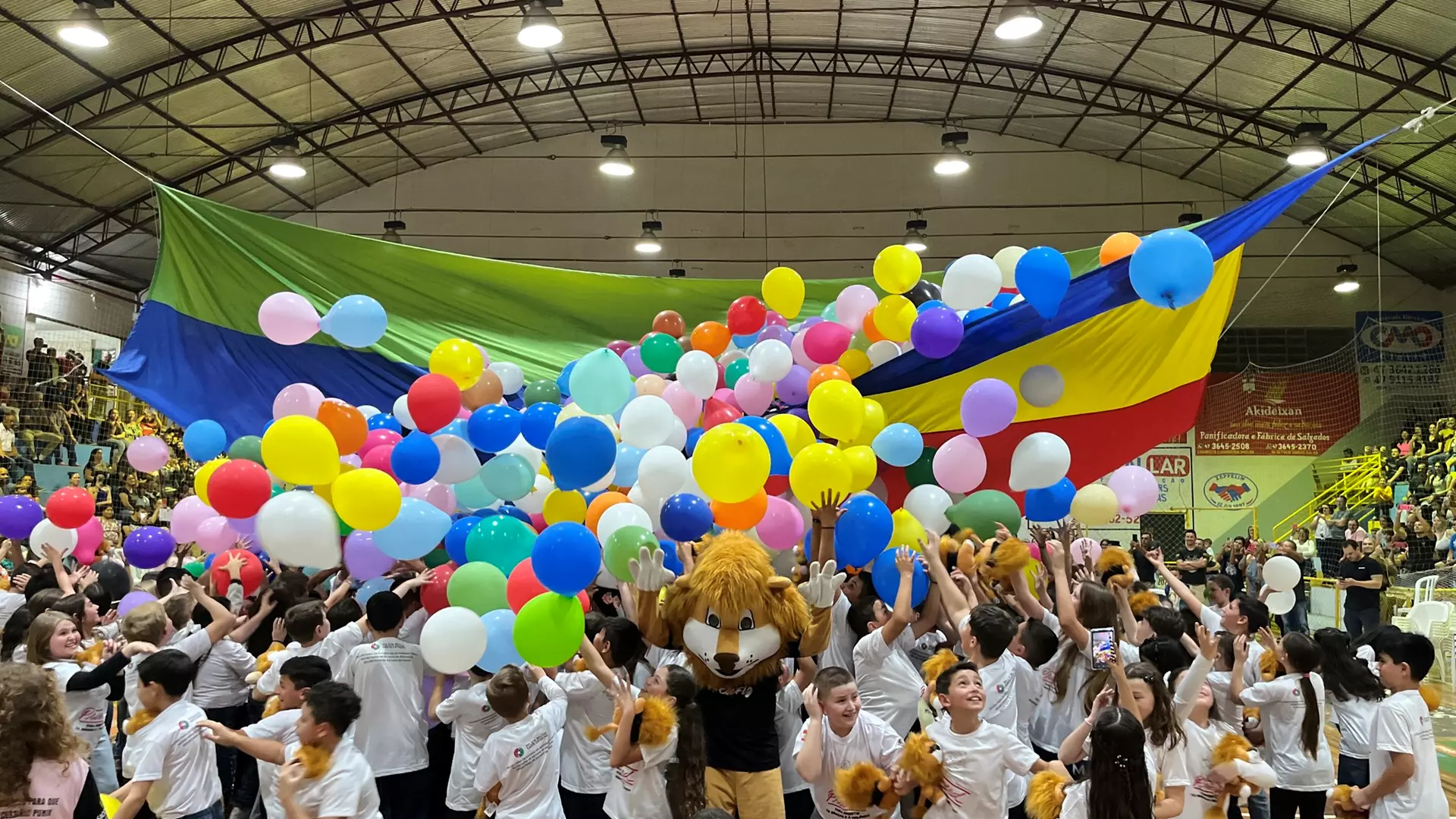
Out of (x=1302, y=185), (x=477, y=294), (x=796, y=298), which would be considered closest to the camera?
(x=1302, y=185)

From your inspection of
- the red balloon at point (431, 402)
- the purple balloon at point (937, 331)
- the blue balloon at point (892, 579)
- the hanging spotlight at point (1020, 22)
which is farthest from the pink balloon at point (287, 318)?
the hanging spotlight at point (1020, 22)

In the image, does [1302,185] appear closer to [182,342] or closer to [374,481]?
[374,481]

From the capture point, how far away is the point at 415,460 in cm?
399

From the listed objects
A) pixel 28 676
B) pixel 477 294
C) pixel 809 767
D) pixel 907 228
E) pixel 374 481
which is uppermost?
pixel 907 228

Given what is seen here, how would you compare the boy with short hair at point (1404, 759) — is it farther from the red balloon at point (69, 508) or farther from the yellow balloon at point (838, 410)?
the red balloon at point (69, 508)

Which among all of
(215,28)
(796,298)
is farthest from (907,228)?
(796,298)

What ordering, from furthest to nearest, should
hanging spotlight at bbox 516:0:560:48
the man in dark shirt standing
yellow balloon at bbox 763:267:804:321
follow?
hanging spotlight at bbox 516:0:560:48, the man in dark shirt standing, yellow balloon at bbox 763:267:804:321

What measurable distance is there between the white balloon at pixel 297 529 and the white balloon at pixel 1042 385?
3.13 metres

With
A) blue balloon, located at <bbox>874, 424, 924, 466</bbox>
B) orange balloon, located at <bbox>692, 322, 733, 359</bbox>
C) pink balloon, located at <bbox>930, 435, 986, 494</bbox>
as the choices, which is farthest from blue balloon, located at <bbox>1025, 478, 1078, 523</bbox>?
orange balloon, located at <bbox>692, 322, 733, 359</bbox>

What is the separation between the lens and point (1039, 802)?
96.0 inches

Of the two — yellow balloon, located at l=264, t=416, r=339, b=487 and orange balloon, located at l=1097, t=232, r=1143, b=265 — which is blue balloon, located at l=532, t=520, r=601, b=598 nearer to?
yellow balloon, located at l=264, t=416, r=339, b=487

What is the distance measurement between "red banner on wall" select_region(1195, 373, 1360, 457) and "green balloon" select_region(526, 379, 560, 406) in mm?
15278

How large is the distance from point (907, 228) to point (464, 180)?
A: 281 inches

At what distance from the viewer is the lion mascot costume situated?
112 inches
